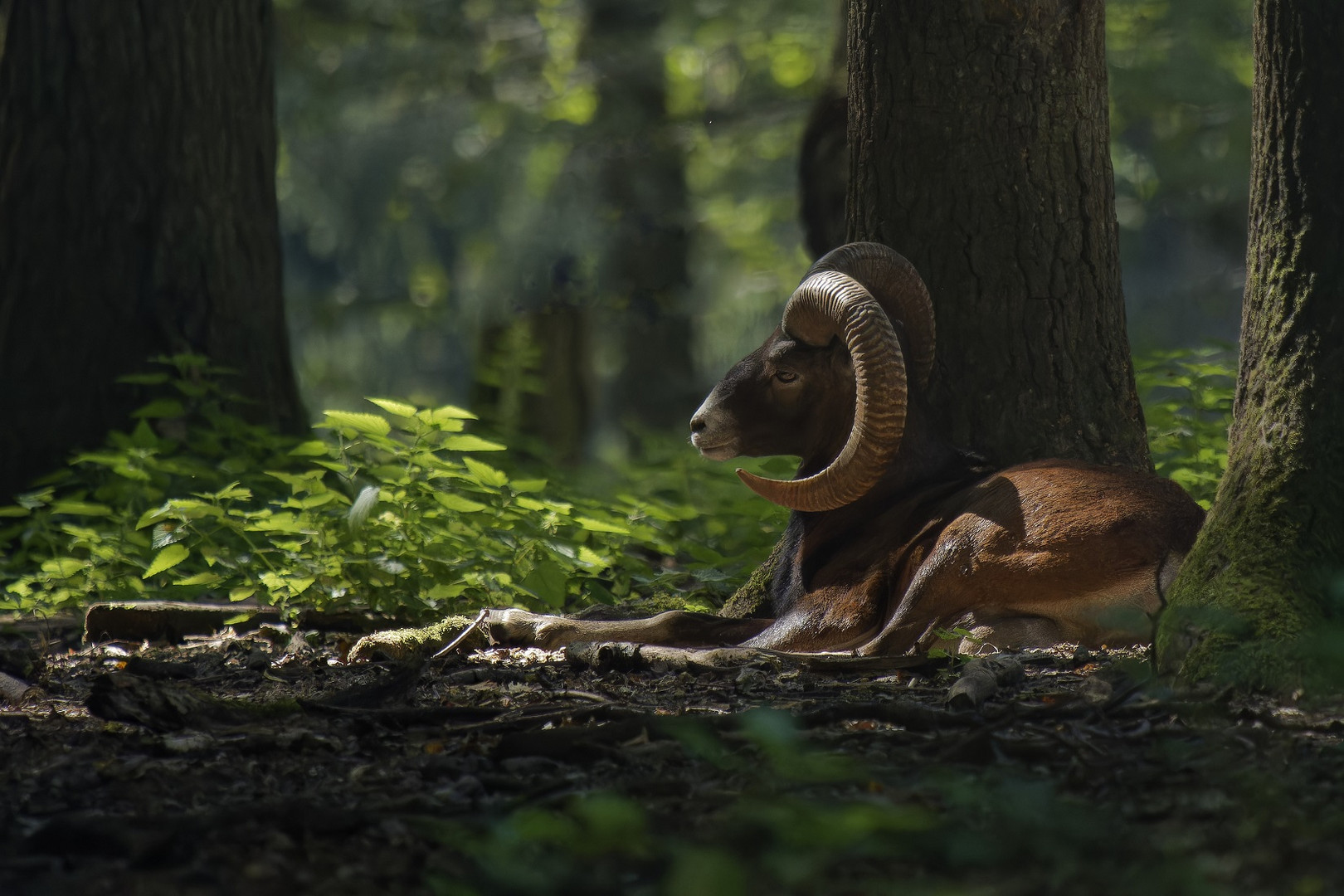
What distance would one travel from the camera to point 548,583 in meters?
5.79

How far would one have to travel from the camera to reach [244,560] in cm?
642

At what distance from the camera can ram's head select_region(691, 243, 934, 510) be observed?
5309mm

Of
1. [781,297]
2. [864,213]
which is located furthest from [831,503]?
[781,297]

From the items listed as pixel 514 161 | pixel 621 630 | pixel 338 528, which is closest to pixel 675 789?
pixel 621 630

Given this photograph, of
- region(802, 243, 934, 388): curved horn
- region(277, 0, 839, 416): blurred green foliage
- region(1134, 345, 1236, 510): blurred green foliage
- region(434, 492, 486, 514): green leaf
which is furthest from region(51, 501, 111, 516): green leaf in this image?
region(277, 0, 839, 416): blurred green foliage

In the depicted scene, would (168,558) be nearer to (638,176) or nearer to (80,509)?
(80,509)

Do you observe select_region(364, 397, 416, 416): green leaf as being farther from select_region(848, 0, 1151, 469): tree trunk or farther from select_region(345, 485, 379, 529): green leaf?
select_region(848, 0, 1151, 469): tree trunk

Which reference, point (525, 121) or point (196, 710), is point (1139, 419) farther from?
point (525, 121)

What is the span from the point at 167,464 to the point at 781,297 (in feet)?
41.1

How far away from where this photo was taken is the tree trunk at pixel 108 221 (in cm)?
852

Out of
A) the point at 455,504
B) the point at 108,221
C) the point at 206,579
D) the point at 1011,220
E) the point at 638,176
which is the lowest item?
the point at 206,579

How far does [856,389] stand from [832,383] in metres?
0.31

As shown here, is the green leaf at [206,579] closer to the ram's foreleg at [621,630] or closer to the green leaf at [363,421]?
the green leaf at [363,421]

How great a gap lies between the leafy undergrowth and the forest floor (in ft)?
5.42
